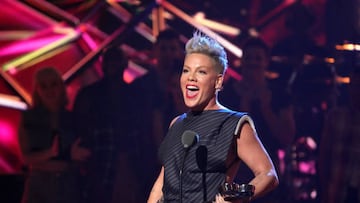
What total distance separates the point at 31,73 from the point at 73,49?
0.40 metres

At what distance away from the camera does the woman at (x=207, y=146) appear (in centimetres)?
238

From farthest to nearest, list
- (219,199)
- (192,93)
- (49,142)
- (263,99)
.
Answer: (263,99) → (49,142) → (192,93) → (219,199)

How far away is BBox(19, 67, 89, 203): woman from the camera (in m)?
4.38

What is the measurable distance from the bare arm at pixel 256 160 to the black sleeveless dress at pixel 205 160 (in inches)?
1.5

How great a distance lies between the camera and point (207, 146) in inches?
95.0

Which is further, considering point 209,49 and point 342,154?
point 342,154

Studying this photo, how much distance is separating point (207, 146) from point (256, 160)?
8.2 inches

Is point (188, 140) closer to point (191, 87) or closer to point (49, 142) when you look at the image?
point (191, 87)

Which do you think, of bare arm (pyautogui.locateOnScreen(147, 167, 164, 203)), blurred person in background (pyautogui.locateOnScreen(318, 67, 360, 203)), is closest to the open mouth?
bare arm (pyautogui.locateOnScreen(147, 167, 164, 203))

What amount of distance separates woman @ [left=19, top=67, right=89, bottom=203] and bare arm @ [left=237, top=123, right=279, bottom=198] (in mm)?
2293

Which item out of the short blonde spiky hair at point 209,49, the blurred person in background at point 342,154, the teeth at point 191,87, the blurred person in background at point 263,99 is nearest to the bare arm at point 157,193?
the teeth at point 191,87

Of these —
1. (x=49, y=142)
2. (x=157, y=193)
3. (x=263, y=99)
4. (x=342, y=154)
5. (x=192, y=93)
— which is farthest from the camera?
(x=263, y=99)

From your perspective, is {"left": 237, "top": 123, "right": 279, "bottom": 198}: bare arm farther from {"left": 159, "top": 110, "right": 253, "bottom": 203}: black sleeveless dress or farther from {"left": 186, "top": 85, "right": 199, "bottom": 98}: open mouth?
{"left": 186, "top": 85, "right": 199, "bottom": 98}: open mouth

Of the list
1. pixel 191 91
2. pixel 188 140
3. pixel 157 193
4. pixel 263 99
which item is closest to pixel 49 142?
pixel 263 99
